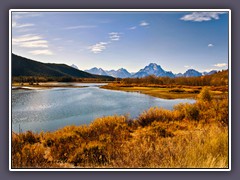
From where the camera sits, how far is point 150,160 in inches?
230

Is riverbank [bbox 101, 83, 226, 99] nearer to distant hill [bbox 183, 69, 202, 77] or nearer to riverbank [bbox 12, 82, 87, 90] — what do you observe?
distant hill [bbox 183, 69, 202, 77]

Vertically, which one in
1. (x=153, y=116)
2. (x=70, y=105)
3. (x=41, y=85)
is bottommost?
(x=153, y=116)

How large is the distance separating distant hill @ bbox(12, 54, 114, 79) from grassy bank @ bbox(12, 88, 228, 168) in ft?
2.82

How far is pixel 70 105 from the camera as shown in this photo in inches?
237

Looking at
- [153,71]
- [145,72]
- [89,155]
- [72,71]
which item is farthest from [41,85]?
[153,71]

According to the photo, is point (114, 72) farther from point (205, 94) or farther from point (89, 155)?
point (205, 94)

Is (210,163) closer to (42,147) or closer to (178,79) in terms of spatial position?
(178,79)

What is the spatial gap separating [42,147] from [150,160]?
1.71m

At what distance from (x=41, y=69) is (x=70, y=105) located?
74 centimetres

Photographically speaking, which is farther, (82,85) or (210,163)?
(82,85)

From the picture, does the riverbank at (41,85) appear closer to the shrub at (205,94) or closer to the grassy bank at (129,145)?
the grassy bank at (129,145)

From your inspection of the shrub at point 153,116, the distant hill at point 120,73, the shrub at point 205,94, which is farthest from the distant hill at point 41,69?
the shrub at point 205,94

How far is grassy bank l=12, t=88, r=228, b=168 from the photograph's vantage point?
582cm
